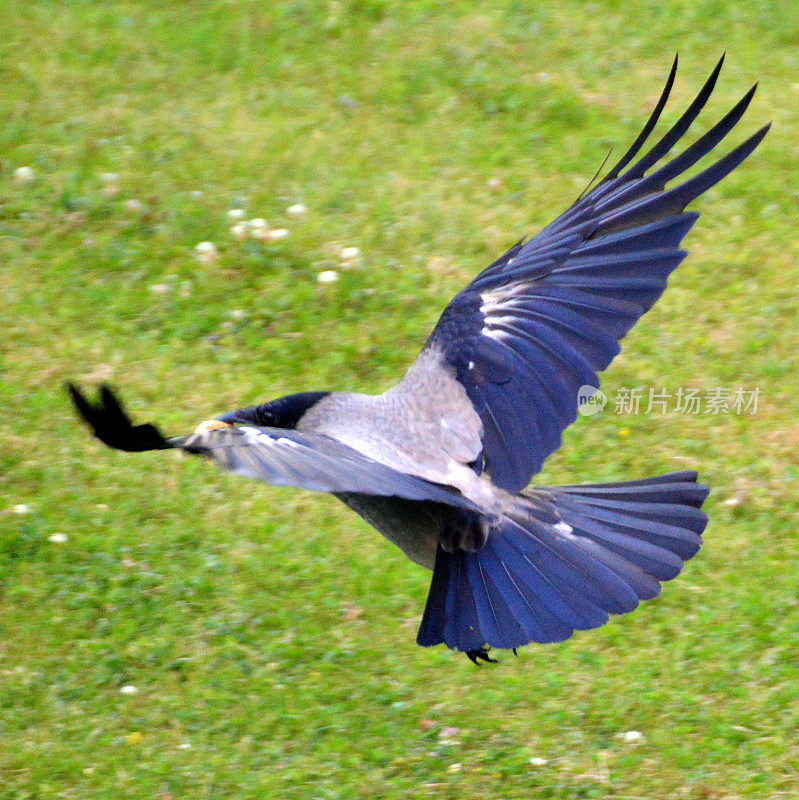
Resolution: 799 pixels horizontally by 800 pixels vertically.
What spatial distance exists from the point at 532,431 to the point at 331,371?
2.33 m

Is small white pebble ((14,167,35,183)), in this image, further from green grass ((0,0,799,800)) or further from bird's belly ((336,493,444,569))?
bird's belly ((336,493,444,569))

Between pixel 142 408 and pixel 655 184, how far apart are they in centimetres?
300

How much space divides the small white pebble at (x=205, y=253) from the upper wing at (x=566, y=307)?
260 cm

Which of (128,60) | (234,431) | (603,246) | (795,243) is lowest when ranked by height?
(234,431)

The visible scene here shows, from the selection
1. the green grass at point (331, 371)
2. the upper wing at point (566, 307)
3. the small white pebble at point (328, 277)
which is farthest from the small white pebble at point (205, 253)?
the upper wing at point (566, 307)

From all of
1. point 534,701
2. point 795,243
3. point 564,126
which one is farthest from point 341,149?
point 534,701

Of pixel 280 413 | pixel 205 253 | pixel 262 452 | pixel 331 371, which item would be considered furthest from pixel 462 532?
pixel 205 253

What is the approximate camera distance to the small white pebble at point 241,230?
7.25 meters

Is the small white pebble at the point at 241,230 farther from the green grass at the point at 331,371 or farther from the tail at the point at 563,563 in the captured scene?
the tail at the point at 563,563

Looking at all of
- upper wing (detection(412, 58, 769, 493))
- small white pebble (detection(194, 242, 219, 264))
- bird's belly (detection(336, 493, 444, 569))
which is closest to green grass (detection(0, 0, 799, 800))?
small white pebble (detection(194, 242, 219, 264))

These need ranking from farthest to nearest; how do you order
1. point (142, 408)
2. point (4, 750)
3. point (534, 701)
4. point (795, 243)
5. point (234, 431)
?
point (795, 243) → point (142, 408) → point (534, 701) → point (4, 750) → point (234, 431)

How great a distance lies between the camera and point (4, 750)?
4613mm

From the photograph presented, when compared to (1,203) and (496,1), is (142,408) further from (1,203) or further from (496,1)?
(496,1)

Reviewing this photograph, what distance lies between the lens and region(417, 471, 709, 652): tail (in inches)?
158
